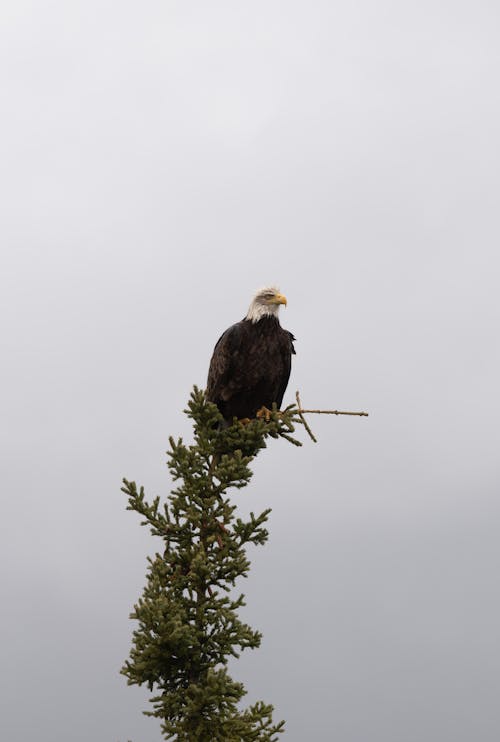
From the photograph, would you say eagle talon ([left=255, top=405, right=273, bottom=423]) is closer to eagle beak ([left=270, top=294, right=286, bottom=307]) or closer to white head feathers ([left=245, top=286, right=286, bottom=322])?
white head feathers ([left=245, top=286, right=286, bottom=322])

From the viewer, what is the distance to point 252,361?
38.3 ft

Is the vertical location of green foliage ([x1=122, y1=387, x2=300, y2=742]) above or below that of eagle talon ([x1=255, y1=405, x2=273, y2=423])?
below

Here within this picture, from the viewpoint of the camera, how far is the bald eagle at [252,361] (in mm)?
11688

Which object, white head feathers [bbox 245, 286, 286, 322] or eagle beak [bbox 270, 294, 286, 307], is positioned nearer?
eagle beak [bbox 270, 294, 286, 307]

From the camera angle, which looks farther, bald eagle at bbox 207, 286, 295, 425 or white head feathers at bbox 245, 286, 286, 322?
white head feathers at bbox 245, 286, 286, 322

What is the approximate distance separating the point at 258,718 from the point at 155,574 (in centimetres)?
247

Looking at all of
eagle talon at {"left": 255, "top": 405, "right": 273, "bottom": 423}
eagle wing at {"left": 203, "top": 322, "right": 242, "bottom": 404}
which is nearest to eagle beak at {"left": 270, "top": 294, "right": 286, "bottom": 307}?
eagle wing at {"left": 203, "top": 322, "right": 242, "bottom": 404}

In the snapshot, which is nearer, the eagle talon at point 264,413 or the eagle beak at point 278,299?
the eagle talon at point 264,413

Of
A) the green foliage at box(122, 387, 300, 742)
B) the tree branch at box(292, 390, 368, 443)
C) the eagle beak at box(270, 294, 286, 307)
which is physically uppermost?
the eagle beak at box(270, 294, 286, 307)

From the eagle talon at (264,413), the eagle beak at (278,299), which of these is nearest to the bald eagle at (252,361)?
the eagle beak at (278,299)

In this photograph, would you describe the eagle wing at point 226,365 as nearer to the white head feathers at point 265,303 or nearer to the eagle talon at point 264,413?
the white head feathers at point 265,303

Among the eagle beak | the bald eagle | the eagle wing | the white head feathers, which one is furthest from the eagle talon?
the eagle beak

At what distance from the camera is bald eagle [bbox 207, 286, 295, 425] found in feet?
38.3

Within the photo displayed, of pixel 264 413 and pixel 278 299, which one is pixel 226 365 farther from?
pixel 278 299
